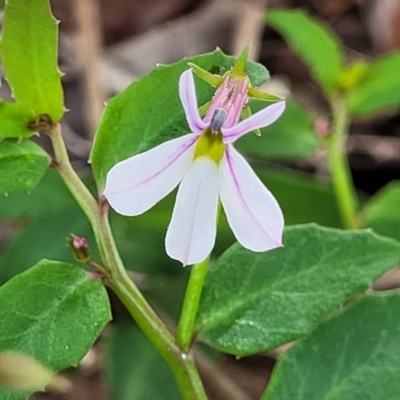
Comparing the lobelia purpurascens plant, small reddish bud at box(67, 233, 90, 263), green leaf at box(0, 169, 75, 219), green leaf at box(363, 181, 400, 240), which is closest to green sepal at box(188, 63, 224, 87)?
the lobelia purpurascens plant

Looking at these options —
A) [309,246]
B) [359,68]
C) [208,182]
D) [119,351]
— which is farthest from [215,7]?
[208,182]

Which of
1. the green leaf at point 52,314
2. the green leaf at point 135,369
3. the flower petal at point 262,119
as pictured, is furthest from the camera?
the green leaf at point 135,369

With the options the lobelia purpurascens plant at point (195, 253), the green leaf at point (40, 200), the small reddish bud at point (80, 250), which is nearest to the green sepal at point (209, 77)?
the lobelia purpurascens plant at point (195, 253)

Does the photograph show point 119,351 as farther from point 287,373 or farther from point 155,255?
point 287,373

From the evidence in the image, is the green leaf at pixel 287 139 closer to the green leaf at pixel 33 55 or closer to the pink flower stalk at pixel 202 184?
the green leaf at pixel 33 55

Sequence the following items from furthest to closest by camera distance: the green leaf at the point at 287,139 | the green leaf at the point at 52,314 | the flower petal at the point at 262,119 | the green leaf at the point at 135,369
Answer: the green leaf at the point at 287,139 < the green leaf at the point at 135,369 < the green leaf at the point at 52,314 < the flower petal at the point at 262,119

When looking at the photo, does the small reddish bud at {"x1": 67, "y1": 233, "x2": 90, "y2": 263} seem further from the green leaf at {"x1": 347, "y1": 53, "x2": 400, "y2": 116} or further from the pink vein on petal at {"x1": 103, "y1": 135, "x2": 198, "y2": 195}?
the green leaf at {"x1": 347, "y1": 53, "x2": 400, "y2": 116}
